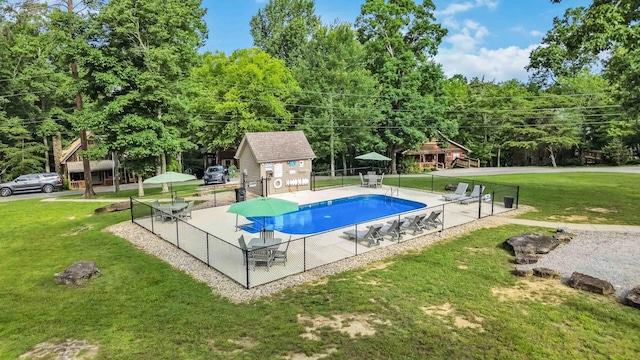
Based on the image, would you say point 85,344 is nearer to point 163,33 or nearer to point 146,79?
point 146,79

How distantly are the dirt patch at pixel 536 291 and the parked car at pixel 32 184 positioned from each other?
3672cm

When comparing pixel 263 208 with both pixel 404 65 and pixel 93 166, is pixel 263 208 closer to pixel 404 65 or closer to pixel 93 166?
pixel 404 65

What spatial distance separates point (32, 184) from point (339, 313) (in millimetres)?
34302

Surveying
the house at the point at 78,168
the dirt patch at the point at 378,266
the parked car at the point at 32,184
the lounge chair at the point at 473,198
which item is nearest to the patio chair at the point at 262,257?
the dirt patch at the point at 378,266

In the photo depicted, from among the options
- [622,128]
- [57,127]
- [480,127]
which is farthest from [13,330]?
[622,128]

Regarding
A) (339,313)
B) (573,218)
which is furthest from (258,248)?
(573,218)

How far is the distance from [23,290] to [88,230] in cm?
692

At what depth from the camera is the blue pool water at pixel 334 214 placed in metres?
17.2

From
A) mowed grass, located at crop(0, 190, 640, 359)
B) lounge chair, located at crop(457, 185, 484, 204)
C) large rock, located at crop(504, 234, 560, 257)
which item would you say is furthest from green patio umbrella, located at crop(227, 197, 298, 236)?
lounge chair, located at crop(457, 185, 484, 204)

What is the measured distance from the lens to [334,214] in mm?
19984

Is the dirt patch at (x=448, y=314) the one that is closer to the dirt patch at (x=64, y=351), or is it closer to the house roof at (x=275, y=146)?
the dirt patch at (x=64, y=351)

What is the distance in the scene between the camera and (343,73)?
35594 millimetres

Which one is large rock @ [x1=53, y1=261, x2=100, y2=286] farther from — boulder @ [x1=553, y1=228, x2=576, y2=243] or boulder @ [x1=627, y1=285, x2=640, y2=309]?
boulder @ [x1=553, y1=228, x2=576, y2=243]

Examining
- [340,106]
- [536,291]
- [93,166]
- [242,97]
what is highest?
[242,97]
